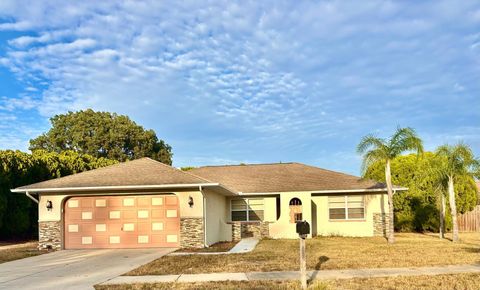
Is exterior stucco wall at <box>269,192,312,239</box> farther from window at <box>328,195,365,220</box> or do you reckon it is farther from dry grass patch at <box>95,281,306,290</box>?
dry grass patch at <box>95,281,306,290</box>

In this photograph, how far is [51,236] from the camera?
59.4 feet

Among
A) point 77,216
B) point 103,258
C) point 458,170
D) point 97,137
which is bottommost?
point 103,258

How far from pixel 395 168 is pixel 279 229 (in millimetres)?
9466

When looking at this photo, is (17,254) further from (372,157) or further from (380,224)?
(380,224)

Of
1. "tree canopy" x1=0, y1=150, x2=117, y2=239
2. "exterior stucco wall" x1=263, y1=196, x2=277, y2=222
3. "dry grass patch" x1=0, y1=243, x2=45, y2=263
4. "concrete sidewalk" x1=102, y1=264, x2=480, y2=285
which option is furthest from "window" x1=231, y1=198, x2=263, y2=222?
"concrete sidewalk" x1=102, y1=264, x2=480, y2=285

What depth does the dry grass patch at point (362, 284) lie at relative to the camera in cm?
887

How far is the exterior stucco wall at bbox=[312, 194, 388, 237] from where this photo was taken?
76.5 ft

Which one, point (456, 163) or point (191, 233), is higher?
point (456, 163)

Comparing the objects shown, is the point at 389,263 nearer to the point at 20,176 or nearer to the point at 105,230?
the point at 105,230

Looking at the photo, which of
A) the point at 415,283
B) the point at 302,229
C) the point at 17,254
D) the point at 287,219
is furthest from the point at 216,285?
the point at 287,219

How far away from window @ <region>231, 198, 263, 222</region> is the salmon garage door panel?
723 cm

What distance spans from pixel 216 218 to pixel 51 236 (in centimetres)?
713

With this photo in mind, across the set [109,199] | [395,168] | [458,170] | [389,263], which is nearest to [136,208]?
[109,199]

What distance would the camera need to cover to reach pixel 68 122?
46531mm
